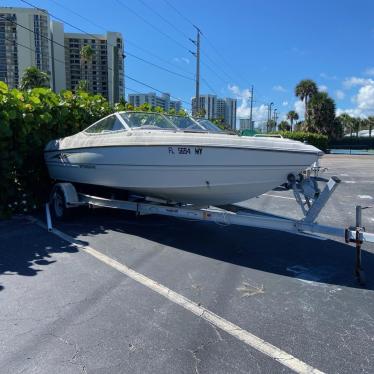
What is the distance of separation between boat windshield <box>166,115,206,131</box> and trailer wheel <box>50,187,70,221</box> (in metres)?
2.69

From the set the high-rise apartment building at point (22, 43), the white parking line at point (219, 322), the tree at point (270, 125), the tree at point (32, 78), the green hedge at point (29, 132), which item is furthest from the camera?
the tree at point (270, 125)

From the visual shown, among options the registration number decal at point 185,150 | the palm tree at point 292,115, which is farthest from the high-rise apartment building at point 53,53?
the palm tree at point 292,115

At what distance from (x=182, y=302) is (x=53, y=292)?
145cm

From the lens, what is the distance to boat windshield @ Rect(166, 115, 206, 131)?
685 centimetres

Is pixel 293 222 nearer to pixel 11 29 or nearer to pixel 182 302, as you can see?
pixel 182 302

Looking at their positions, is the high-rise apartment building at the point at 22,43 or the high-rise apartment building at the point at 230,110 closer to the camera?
the high-rise apartment building at the point at 22,43

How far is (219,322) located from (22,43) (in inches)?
1304

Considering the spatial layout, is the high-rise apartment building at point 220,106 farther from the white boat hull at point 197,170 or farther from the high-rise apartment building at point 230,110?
the white boat hull at point 197,170

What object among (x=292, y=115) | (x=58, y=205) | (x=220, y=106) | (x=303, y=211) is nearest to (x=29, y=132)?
(x=58, y=205)

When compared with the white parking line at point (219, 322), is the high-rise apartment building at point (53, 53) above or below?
above

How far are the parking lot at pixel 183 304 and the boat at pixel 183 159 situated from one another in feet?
2.96

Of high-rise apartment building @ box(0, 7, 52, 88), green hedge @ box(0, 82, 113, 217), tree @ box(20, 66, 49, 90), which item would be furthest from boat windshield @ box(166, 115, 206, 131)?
tree @ box(20, 66, 49, 90)

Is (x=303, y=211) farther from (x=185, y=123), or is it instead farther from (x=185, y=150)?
(x=185, y=123)

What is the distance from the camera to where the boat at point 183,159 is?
519cm
